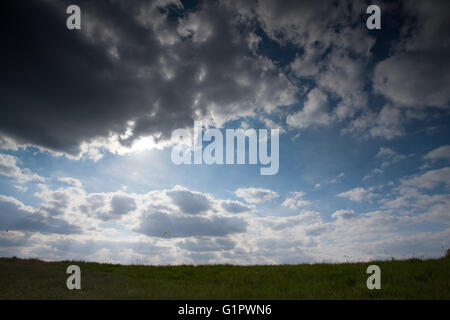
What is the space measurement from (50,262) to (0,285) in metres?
8.85

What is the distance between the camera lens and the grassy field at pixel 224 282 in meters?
12.6

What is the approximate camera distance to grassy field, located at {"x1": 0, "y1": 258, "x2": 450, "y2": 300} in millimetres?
12641

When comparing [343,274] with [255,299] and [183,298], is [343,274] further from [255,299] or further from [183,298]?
[183,298]

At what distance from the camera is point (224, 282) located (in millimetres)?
17500

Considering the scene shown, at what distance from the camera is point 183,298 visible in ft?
37.2
